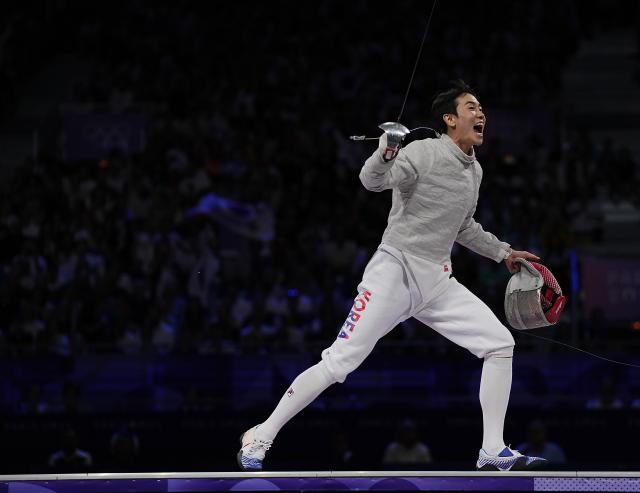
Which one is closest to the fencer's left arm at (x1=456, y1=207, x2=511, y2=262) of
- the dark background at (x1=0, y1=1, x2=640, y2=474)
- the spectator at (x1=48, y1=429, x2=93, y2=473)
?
the dark background at (x1=0, y1=1, x2=640, y2=474)

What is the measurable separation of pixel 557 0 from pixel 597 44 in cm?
141

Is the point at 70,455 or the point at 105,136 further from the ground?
the point at 105,136

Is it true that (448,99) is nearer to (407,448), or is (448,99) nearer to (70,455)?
(407,448)

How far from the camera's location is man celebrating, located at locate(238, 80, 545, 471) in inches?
183

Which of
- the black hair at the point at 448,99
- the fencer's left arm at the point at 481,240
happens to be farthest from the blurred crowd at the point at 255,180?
the black hair at the point at 448,99

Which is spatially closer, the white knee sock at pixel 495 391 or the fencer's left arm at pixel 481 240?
the white knee sock at pixel 495 391

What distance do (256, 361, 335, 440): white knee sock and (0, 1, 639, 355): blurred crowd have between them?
406 cm

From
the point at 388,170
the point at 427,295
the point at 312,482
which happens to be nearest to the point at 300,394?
the point at 312,482

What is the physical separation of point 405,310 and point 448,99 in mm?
985

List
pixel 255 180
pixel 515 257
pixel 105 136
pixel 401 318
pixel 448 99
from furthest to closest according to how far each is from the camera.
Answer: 1. pixel 105 136
2. pixel 255 180
3. pixel 515 257
4. pixel 448 99
5. pixel 401 318

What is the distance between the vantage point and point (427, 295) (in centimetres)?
473

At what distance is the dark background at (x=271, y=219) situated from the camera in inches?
335

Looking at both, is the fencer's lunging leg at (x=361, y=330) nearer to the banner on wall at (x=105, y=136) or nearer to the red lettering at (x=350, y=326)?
the red lettering at (x=350, y=326)

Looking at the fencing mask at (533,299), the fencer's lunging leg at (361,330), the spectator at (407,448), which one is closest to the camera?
the fencer's lunging leg at (361,330)
